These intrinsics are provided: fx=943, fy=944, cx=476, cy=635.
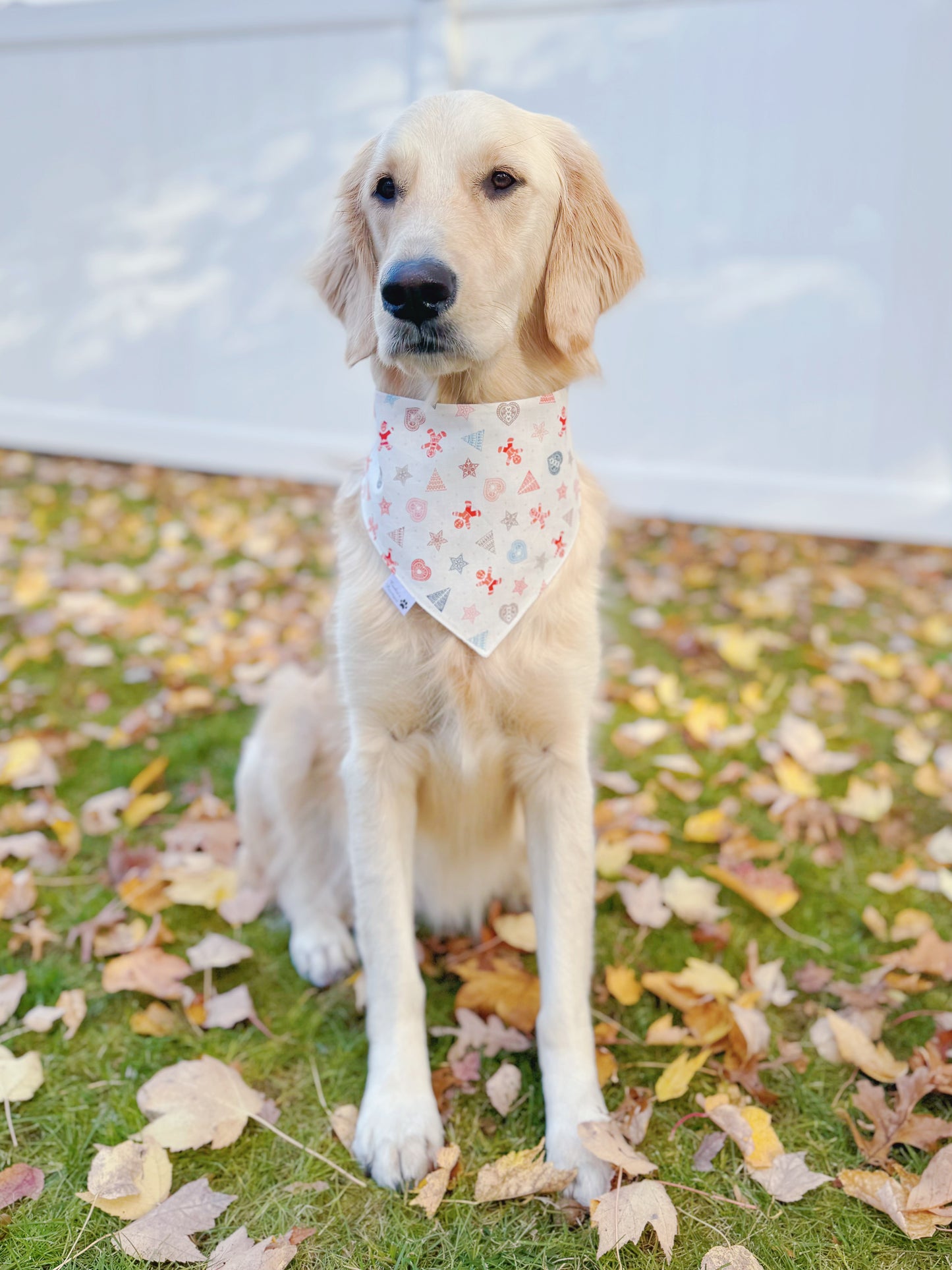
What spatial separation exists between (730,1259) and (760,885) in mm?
1087

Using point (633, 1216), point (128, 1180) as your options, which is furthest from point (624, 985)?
point (128, 1180)

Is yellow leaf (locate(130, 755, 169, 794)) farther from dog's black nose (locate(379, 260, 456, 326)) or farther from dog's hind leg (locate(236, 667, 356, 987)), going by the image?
dog's black nose (locate(379, 260, 456, 326))

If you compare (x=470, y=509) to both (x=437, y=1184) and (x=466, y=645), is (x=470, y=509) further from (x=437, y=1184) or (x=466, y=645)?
(x=437, y=1184)

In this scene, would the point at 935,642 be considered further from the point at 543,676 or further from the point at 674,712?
the point at 543,676

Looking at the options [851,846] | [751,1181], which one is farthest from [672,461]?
[751,1181]

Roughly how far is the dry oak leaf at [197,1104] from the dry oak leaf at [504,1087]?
46 centimetres

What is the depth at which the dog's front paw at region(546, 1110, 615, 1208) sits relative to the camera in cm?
169

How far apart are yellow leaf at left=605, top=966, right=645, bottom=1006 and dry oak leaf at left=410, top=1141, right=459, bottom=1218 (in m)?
0.56

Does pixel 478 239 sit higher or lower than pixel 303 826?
higher

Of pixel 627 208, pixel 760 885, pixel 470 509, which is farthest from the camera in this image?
pixel 627 208

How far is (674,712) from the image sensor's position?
11.6ft

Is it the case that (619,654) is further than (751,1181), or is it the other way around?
(619,654)

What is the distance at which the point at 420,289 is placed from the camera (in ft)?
5.30

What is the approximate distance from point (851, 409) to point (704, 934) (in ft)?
10.4
